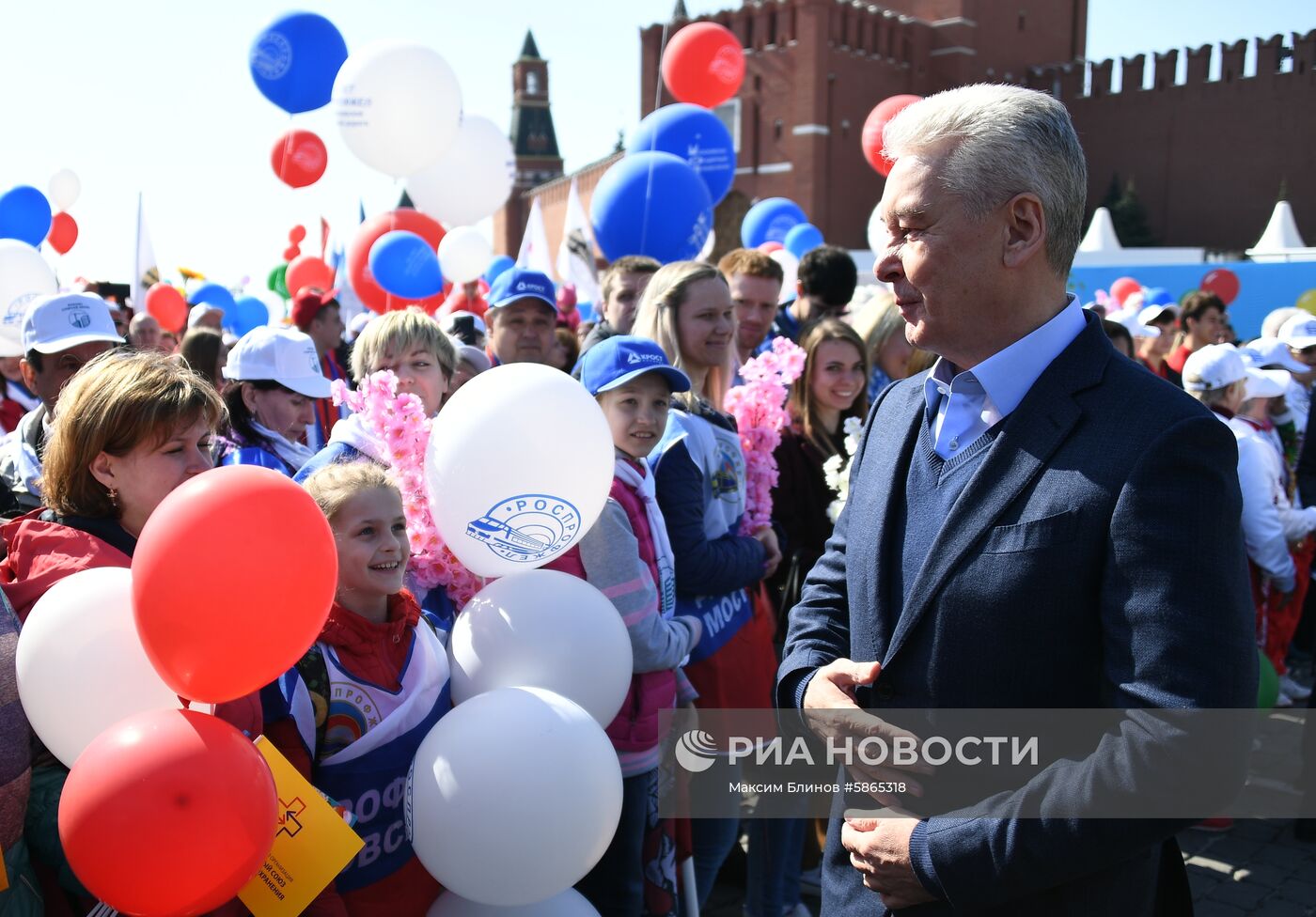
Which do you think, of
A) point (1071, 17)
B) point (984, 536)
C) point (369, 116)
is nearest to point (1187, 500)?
point (984, 536)

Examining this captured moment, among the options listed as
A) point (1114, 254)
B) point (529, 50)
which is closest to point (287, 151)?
point (1114, 254)

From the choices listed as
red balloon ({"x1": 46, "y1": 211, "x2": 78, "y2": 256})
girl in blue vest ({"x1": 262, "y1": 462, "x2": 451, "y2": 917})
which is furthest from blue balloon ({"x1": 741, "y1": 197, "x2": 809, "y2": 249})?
girl in blue vest ({"x1": 262, "y1": 462, "x2": 451, "y2": 917})

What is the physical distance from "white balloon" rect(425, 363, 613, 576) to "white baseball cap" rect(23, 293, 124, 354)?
1853 millimetres

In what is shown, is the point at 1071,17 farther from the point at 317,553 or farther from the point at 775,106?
the point at 317,553

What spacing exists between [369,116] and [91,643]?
5829mm

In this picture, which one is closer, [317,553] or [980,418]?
[980,418]

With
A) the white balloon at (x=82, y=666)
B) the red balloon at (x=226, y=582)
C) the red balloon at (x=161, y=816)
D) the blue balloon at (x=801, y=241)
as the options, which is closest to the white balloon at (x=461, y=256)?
the blue balloon at (x=801, y=241)

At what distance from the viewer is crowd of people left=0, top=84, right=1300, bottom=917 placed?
2029 mm

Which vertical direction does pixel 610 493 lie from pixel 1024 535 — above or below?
below

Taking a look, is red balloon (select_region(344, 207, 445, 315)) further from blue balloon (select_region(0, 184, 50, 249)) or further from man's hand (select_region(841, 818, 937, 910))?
man's hand (select_region(841, 818, 937, 910))

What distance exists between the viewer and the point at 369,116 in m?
6.85

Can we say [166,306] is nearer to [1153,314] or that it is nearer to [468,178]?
[468,178]

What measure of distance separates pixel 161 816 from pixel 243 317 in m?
9.85

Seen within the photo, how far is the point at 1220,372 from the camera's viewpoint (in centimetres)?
440
